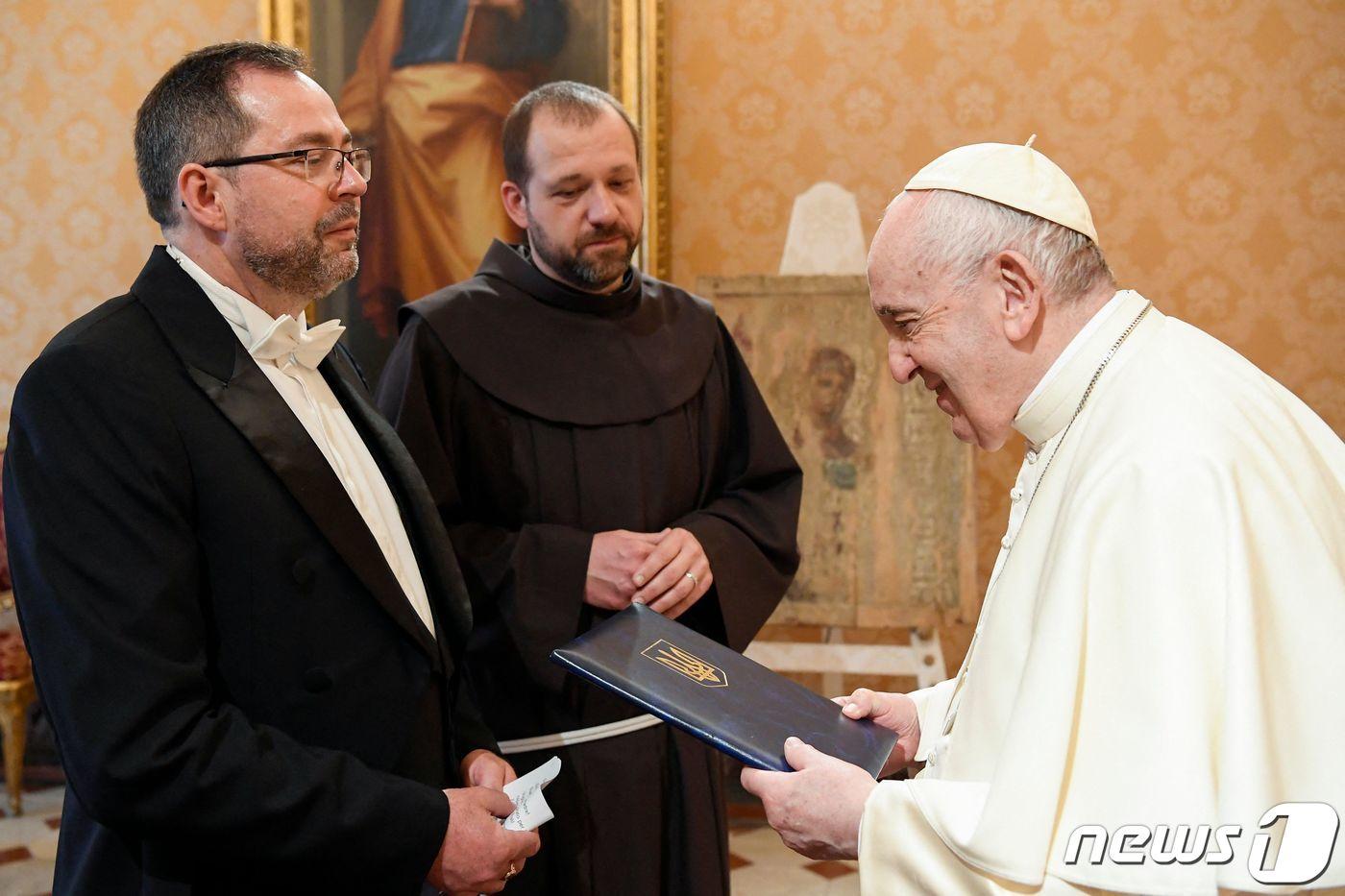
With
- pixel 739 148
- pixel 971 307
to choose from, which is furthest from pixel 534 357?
pixel 739 148

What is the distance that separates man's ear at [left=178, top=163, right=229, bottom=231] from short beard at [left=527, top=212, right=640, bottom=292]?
1032mm

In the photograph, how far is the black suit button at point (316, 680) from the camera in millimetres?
1827

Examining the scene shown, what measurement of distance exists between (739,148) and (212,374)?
374cm

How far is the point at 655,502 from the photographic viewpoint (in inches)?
111

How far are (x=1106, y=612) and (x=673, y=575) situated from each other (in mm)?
1302

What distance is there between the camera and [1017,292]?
5.40 feet

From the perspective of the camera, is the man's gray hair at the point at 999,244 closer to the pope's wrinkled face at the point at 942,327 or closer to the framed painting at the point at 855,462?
the pope's wrinkled face at the point at 942,327

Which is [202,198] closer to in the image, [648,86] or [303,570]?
[303,570]

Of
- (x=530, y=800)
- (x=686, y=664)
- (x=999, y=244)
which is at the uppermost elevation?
(x=999, y=244)

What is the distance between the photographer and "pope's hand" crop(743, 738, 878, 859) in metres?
1.59

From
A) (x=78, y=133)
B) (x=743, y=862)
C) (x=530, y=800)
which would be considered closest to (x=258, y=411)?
(x=530, y=800)

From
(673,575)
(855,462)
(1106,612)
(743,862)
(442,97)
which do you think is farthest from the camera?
(442,97)

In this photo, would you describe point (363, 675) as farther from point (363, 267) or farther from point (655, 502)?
point (363, 267)

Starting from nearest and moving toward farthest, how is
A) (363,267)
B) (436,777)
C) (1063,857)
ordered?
(1063,857) < (436,777) < (363,267)
